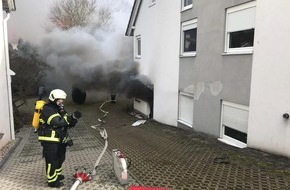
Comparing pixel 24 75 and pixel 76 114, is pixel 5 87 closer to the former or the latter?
pixel 24 75

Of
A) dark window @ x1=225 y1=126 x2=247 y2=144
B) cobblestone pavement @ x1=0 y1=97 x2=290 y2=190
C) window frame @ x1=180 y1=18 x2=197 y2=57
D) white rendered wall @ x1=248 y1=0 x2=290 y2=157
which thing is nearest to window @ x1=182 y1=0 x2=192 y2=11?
window frame @ x1=180 y1=18 x2=197 y2=57

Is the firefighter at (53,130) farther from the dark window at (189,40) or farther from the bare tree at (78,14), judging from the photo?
the bare tree at (78,14)

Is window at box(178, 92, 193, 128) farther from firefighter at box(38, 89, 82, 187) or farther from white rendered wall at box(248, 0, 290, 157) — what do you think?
firefighter at box(38, 89, 82, 187)

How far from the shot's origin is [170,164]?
221 inches

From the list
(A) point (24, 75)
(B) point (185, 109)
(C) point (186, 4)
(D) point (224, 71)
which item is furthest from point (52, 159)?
(A) point (24, 75)

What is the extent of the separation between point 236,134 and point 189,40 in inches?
159

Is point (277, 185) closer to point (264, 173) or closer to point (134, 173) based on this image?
point (264, 173)

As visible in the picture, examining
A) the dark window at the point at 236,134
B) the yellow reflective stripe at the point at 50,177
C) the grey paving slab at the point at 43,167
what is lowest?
the grey paving slab at the point at 43,167

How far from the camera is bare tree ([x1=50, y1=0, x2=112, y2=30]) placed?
2700cm

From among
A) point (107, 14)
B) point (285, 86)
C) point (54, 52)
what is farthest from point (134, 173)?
point (107, 14)

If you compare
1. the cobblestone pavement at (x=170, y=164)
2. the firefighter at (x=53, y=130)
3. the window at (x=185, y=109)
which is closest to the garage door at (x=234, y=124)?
the cobblestone pavement at (x=170, y=164)

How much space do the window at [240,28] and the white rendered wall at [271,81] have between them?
0.39 metres

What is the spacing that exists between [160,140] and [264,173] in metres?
3.96

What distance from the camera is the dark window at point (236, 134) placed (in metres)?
6.89
